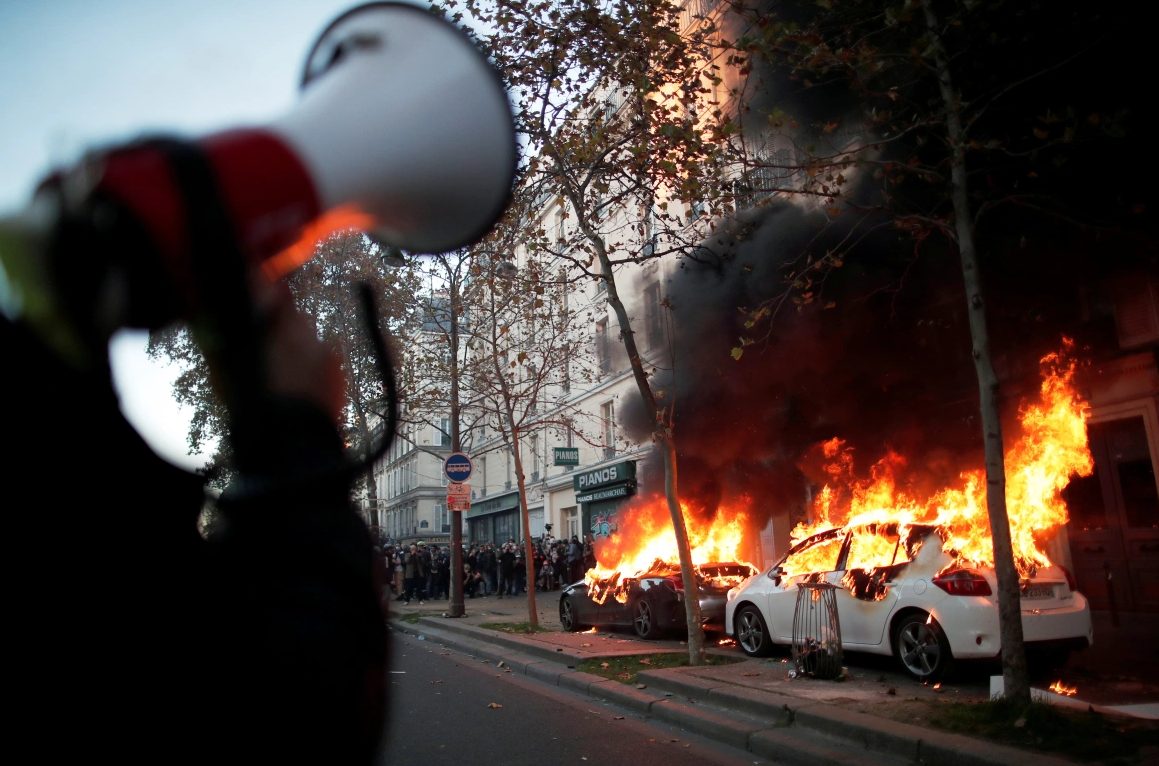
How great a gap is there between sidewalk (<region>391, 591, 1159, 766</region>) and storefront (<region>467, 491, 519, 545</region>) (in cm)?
2395

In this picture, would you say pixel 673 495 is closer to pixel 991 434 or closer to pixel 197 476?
pixel 991 434

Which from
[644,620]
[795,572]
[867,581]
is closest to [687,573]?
[795,572]

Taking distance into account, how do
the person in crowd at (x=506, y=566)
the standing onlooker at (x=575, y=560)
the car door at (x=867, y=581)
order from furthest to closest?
the person in crowd at (x=506, y=566), the standing onlooker at (x=575, y=560), the car door at (x=867, y=581)

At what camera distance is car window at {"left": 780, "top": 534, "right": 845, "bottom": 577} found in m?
9.76

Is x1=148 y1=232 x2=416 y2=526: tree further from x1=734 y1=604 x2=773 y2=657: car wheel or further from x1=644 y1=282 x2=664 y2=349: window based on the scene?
x1=644 y1=282 x2=664 y2=349: window

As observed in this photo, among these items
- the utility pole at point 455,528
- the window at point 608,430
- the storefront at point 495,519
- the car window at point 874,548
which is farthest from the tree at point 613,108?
the storefront at point 495,519

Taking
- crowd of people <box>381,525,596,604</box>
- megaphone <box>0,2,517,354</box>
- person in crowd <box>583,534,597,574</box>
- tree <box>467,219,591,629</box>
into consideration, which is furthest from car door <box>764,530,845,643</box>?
person in crowd <box>583,534,597,574</box>

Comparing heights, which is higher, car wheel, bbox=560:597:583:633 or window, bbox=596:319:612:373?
window, bbox=596:319:612:373

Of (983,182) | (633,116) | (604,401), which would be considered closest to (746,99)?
(633,116)

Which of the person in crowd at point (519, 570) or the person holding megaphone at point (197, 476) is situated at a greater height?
the person holding megaphone at point (197, 476)

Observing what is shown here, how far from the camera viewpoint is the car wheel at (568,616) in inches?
572

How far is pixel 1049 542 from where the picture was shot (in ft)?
41.1

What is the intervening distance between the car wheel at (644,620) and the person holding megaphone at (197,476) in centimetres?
1242

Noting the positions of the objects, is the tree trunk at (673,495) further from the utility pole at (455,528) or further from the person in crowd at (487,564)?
the person in crowd at (487,564)
